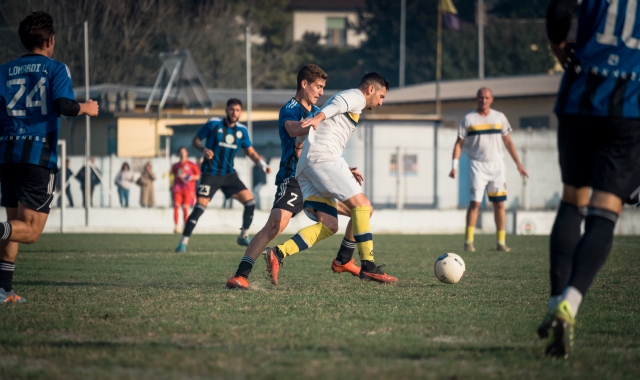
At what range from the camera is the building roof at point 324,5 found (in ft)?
247

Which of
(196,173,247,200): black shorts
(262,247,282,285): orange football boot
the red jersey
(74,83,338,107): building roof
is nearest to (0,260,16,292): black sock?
(262,247,282,285): orange football boot

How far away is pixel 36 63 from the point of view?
20.8 ft

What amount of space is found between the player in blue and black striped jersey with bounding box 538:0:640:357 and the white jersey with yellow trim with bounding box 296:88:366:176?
8.95 ft

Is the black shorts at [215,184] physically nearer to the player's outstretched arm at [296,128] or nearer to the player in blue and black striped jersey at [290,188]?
the player in blue and black striped jersey at [290,188]

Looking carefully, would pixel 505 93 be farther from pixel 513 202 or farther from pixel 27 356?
pixel 27 356

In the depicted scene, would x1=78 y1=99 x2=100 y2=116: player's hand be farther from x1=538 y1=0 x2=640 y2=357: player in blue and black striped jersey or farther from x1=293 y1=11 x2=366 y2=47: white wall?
x1=293 y1=11 x2=366 y2=47: white wall

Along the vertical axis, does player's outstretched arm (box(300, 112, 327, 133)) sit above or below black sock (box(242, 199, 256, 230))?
above

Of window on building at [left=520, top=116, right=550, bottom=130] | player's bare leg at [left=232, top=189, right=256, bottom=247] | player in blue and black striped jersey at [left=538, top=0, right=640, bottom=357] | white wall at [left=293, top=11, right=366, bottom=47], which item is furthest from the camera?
white wall at [left=293, top=11, right=366, bottom=47]

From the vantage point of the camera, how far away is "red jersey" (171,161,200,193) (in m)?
18.8

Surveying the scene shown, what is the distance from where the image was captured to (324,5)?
76250mm

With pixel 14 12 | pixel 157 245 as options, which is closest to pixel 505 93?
pixel 14 12

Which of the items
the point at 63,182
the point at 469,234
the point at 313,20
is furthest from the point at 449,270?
the point at 313,20

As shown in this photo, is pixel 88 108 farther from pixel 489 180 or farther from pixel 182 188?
pixel 182 188

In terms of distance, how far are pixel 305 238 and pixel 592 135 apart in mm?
3490
